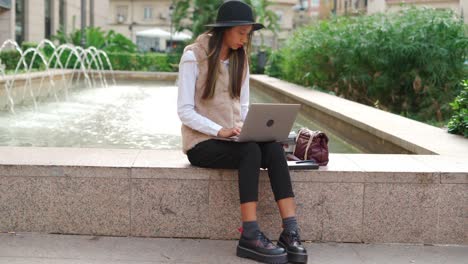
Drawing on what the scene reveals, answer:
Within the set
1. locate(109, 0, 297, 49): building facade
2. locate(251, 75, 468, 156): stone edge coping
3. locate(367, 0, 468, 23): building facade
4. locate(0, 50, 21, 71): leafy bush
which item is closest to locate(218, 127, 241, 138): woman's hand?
locate(251, 75, 468, 156): stone edge coping

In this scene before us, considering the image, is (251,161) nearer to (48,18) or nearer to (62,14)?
(48,18)

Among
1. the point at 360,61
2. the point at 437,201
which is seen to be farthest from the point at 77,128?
the point at 360,61

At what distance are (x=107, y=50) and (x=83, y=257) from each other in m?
23.9

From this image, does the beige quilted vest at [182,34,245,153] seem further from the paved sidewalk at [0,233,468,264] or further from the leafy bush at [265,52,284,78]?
the leafy bush at [265,52,284,78]

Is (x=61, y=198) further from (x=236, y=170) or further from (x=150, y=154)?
(x=236, y=170)

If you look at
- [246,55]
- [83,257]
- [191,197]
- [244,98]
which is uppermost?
[246,55]

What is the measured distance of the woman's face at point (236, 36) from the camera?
4.24m

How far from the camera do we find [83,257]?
3.90m

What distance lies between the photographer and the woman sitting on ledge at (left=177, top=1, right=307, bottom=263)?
13.1ft

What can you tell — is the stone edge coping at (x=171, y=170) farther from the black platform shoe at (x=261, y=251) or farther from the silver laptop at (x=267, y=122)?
the black platform shoe at (x=261, y=251)

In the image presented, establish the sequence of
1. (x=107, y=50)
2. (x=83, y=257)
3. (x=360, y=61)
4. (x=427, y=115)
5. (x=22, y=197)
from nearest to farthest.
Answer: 1. (x=83, y=257)
2. (x=22, y=197)
3. (x=427, y=115)
4. (x=360, y=61)
5. (x=107, y=50)

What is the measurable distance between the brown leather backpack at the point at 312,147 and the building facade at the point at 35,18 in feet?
76.8

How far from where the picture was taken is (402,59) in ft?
38.5

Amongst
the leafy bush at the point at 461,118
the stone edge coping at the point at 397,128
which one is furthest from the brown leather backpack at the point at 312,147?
the leafy bush at the point at 461,118
